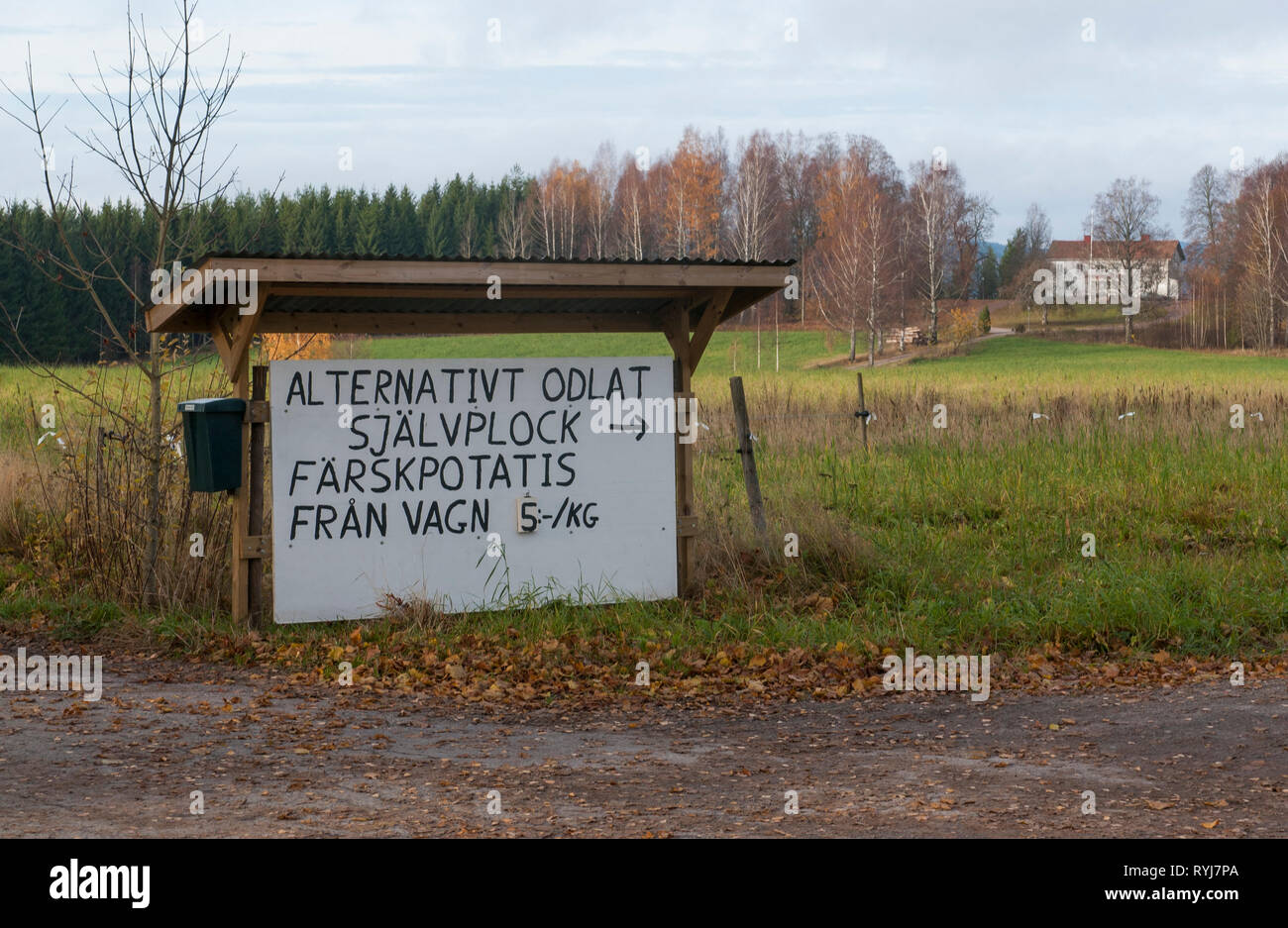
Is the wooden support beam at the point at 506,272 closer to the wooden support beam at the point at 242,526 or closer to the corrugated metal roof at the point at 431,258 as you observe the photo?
the corrugated metal roof at the point at 431,258

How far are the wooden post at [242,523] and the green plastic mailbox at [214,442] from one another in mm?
86

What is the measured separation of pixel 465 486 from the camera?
9633 millimetres

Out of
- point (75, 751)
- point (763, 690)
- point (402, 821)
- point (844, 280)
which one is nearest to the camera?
point (402, 821)

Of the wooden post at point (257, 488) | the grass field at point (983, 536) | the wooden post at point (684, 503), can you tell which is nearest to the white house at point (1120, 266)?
the grass field at point (983, 536)

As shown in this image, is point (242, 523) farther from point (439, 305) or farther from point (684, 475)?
point (684, 475)

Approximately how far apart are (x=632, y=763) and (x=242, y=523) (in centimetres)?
407

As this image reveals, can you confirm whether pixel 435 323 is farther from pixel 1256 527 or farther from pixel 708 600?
pixel 1256 527

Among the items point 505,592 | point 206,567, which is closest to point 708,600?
point 505,592

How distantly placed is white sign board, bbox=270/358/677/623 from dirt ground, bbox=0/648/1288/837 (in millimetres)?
1420

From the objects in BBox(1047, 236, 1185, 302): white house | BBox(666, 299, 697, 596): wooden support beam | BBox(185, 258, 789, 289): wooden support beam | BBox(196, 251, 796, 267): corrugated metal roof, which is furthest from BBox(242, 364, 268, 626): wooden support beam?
BBox(1047, 236, 1185, 302): white house

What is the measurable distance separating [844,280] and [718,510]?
47457 millimetres

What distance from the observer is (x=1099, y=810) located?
5.35 meters

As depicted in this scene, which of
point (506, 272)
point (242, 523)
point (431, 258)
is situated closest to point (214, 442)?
point (242, 523)

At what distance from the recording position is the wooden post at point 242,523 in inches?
353
